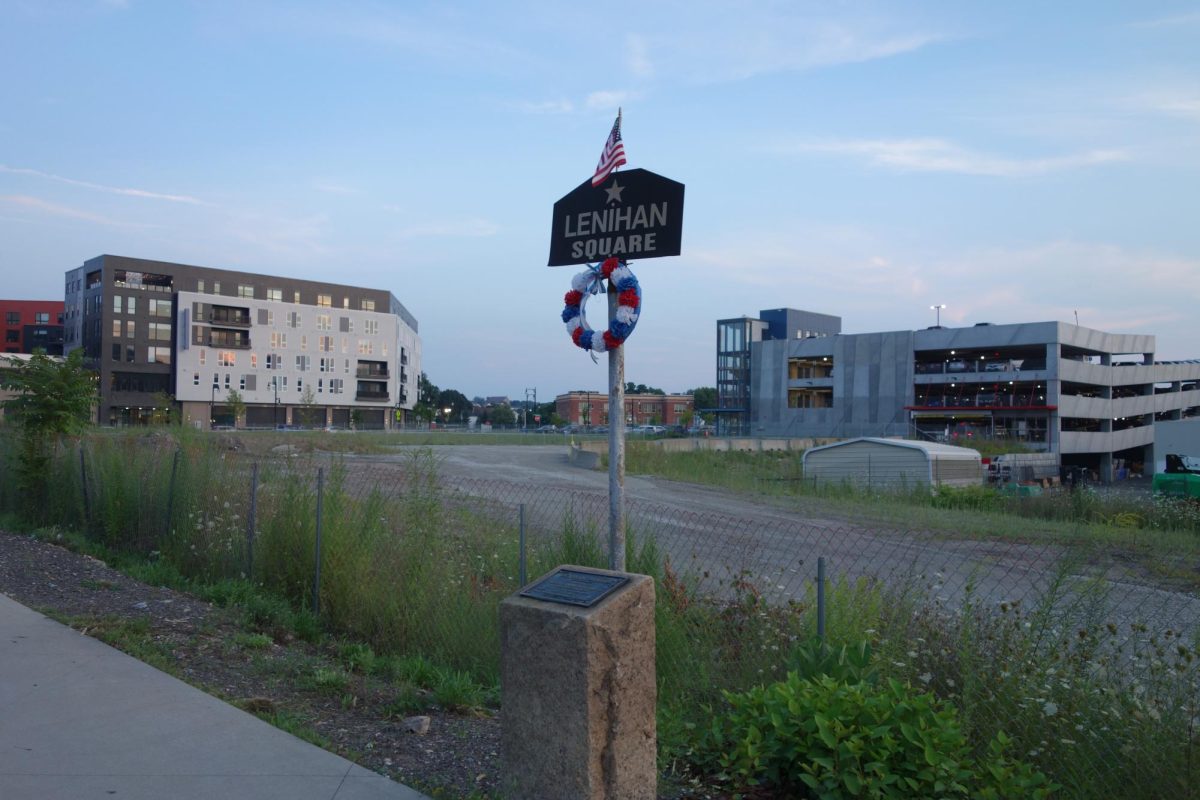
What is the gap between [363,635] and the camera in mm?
8445

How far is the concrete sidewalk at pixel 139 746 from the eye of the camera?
476cm

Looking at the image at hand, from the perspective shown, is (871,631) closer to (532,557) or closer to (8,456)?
(532,557)

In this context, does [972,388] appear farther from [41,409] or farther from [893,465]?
[41,409]

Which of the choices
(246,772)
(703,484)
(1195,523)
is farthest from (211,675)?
(703,484)

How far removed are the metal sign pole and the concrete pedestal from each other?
1731 millimetres

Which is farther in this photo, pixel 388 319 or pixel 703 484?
pixel 388 319

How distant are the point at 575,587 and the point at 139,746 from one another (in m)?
3.02

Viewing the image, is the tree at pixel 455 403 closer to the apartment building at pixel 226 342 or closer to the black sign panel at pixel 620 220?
the apartment building at pixel 226 342

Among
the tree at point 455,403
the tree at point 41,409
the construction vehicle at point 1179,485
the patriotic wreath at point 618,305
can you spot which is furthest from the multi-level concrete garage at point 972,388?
the tree at point 455,403

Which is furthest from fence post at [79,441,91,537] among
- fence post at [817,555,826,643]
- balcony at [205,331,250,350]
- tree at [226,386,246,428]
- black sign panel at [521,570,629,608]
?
balcony at [205,331,250,350]

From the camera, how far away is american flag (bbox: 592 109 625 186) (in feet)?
21.2

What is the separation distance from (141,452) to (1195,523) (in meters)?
20.3

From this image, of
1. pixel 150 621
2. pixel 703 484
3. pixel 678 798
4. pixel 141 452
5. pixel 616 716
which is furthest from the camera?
pixel 703 484

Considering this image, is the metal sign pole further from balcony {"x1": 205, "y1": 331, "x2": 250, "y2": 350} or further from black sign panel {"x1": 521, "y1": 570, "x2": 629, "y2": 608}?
balcony {"x1": 205, "y1": 331, "x2": 250, "y2": 350}
